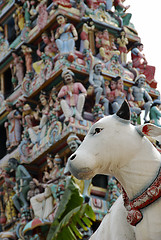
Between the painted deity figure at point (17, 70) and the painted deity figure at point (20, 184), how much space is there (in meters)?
2.93

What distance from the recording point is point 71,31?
55.1 ft

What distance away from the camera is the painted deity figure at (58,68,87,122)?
15.5 metres

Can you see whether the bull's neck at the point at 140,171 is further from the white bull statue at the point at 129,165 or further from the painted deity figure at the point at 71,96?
the painted deity figure at the point at 71,96

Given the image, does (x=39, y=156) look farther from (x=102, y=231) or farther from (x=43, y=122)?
(x=102, y=231)

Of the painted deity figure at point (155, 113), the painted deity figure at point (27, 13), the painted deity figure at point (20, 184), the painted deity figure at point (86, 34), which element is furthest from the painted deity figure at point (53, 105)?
the painted deity figure at point (27, 13)

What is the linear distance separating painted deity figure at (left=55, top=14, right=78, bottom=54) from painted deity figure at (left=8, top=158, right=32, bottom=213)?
318 cm

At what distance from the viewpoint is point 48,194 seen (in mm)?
15531

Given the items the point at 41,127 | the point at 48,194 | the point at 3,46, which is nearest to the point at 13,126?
the point at 41,127

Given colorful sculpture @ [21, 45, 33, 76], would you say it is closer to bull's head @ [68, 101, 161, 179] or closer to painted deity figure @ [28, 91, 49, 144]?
painted deity figure @ [28, 91, 49, 144]

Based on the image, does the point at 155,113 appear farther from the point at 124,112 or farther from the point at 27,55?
the point at 124,112

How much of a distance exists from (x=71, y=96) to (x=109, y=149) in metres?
9.97

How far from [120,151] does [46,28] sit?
12.3 metres

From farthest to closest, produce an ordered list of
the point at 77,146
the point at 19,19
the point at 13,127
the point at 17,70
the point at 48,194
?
the point at 19,19 < the point at 17,70 < the point at 13,127 < the point at 48,194 < the point at 77,146

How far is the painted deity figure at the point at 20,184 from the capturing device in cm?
1670
